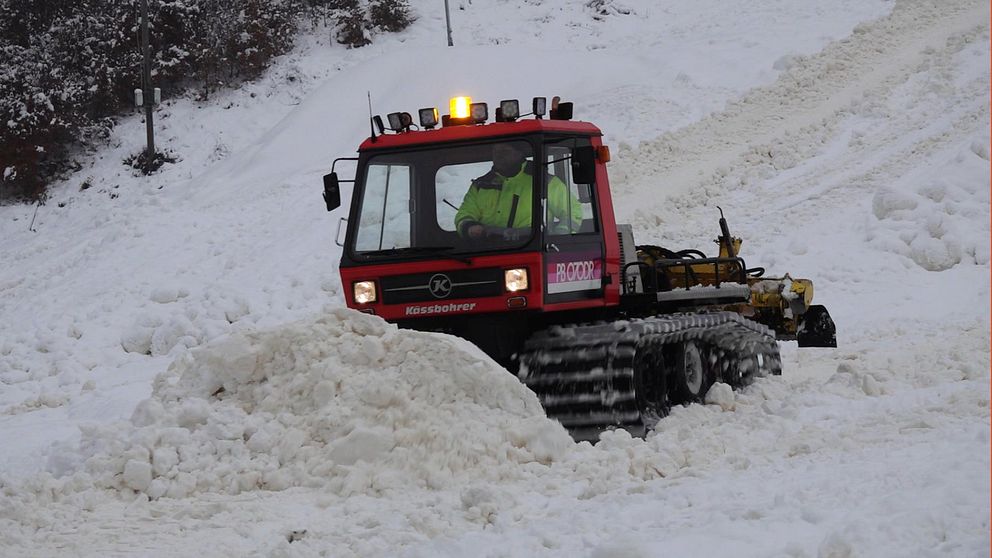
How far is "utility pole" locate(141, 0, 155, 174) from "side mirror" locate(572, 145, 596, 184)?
18.6 metres

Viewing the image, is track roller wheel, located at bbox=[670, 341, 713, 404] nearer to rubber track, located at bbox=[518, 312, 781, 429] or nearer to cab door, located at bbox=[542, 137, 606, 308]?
rubber track, located at bbox=[518, 312, 781, 429]

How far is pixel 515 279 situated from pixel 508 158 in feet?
2.71

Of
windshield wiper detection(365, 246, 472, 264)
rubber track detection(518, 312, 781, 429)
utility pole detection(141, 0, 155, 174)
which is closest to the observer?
rubber track detection(518, 312, 781, 429)

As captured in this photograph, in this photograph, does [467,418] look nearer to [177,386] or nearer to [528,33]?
[177,386]

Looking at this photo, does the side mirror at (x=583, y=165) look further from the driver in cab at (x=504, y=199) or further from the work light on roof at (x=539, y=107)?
the work light on roof at (x=539, y=107)

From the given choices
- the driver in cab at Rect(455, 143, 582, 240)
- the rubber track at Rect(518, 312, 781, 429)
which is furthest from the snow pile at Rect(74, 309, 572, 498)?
the driver in cab at Rect(455, 143, 582, 240)

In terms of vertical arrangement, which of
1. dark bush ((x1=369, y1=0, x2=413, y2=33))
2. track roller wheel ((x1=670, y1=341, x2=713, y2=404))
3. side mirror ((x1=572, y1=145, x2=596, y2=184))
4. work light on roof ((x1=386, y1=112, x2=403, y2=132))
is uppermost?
dark bush ((x1=369, y1=0, x2=413, y2=33))

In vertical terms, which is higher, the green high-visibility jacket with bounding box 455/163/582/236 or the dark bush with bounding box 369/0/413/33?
the dark bush with bounding box 369/0/413/33

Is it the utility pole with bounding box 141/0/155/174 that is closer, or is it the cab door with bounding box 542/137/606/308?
the cab door with bounding box 542/137/606/308

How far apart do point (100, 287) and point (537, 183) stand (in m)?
9.08

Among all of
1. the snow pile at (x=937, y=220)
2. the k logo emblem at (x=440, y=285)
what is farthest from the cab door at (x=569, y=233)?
the snow pile at (x=937, y=220)

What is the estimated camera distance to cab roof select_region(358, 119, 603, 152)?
24.6 feet

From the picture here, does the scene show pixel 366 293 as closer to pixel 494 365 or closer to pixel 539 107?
pixel 494 365

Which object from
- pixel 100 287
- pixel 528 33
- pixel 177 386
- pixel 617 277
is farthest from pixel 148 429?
pixel 528 33
